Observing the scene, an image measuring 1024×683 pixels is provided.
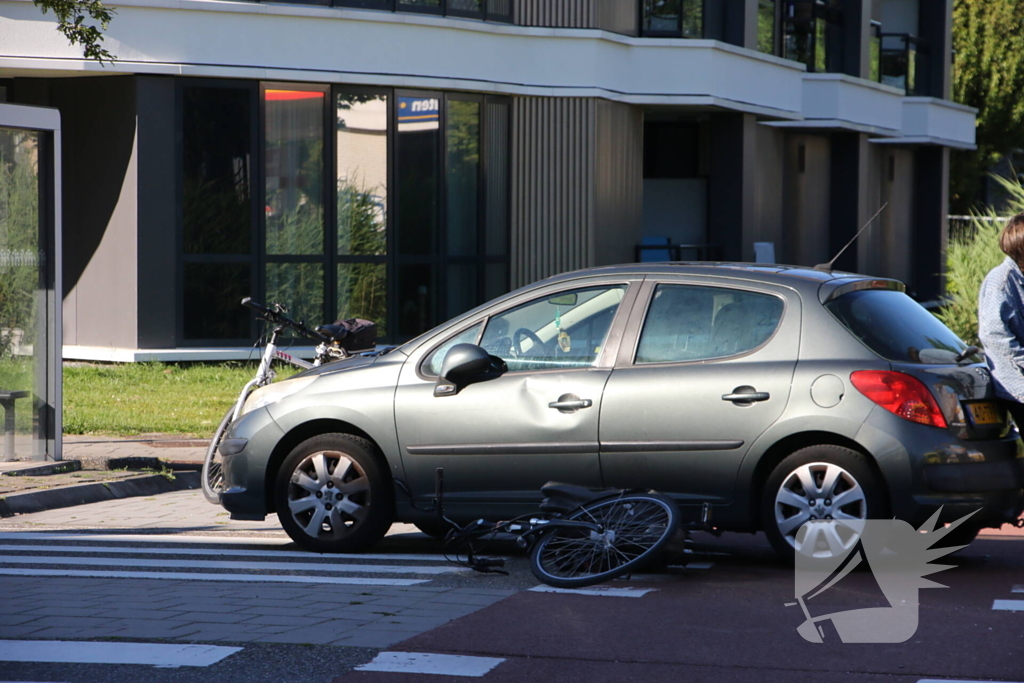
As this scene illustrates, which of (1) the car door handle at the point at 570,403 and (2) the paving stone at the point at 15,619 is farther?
(1) the car door handle at the point at 570,403

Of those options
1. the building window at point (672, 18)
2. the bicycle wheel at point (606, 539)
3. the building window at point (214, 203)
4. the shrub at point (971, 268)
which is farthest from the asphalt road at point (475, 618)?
the building window at point (672, 18)

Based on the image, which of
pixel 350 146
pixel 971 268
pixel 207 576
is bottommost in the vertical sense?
pixel 207 576

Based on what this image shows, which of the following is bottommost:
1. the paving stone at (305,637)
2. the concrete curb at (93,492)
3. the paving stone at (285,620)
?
the concrete curb at (93,492)

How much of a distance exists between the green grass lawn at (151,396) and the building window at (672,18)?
29.8 feet

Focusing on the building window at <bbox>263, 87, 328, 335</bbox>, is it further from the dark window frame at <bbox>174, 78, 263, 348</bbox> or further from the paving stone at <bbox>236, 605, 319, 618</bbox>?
the paving stone at <bbox>236, 605, 319, 618</bbox>

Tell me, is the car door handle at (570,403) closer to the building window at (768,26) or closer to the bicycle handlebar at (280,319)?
the bicycle handlebar at (280,319)

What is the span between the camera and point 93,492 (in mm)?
10289

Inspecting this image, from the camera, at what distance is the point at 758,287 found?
7145 millimetres

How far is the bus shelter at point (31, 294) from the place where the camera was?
35.4 feet

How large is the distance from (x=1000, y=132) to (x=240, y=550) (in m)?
42.5

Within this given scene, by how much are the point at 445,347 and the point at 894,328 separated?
91.1 inches

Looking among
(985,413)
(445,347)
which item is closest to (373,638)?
(445,347)

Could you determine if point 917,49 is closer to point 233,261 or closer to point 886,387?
point 233,261

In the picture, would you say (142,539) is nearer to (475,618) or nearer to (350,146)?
(475,618)
